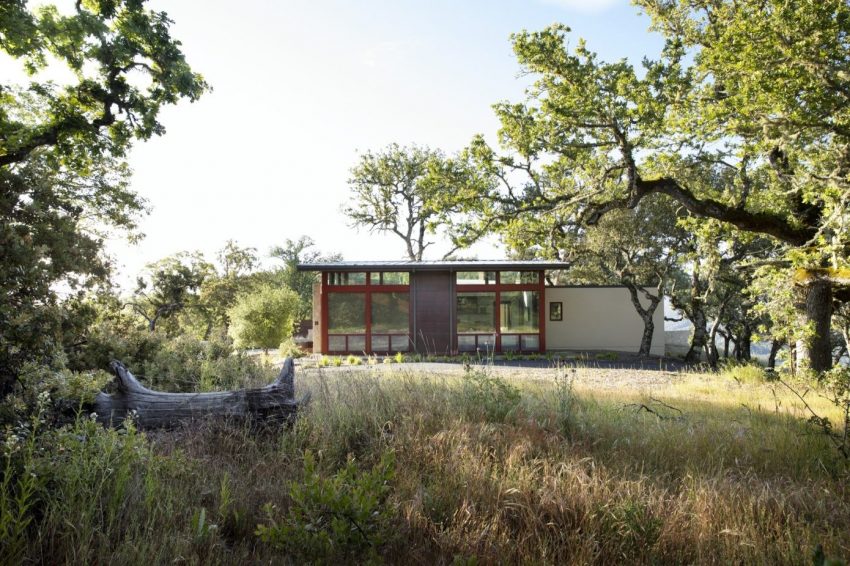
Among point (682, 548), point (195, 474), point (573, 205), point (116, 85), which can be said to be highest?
point (116, 85)

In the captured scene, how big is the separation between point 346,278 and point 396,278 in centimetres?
198

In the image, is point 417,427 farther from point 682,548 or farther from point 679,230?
point 679,230

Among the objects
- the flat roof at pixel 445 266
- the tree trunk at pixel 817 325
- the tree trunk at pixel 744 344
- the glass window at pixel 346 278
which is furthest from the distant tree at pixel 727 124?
the tree trunk at pixel 744 344

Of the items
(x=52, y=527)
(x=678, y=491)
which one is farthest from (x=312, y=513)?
(x=678, y=491)

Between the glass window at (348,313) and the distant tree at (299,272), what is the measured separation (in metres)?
11.7

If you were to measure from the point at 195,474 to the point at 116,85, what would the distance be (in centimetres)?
1043

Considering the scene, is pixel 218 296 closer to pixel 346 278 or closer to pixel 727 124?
pixel 346 278

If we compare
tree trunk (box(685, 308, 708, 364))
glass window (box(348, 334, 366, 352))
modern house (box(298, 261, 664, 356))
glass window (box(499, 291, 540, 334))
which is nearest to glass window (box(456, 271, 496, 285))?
modern house (box(298, 261, 664, 356))

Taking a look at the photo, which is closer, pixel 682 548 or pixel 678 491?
pixel 682 548

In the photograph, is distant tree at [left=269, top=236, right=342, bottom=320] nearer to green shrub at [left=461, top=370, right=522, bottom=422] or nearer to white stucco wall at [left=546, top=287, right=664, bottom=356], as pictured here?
white stucco wall at [left=546, top=287, right=664, bottom=356]

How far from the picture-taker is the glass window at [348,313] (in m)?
21.4

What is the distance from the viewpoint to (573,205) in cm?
1230

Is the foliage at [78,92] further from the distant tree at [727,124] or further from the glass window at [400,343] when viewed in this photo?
the glass window at [400,343]

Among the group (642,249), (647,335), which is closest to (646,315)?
(647,335)
